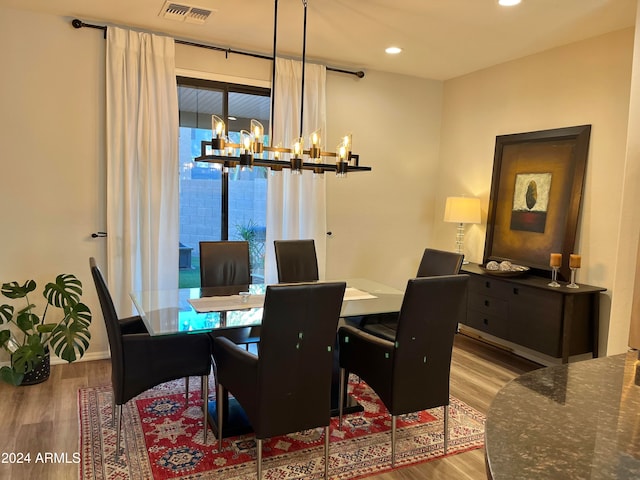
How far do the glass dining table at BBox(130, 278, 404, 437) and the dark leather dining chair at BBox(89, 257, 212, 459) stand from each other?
0.13 meters

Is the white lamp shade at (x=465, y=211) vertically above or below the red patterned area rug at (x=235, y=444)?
above


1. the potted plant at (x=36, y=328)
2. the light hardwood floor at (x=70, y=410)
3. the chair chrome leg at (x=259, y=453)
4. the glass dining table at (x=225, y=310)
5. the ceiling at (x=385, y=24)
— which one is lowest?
the light hardwood floor at (x=70, y=410)

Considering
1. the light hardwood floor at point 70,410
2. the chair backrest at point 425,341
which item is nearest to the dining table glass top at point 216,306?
the chair backrest at point 425,341

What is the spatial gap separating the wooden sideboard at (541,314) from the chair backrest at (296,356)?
2.18 metres

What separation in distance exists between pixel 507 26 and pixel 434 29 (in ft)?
1.82

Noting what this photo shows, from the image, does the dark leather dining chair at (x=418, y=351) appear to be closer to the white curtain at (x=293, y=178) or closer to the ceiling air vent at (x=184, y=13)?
the white curtain at (x=293, y=178)

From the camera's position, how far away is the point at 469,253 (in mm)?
5117

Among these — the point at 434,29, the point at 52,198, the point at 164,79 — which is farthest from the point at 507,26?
the point at 52,198

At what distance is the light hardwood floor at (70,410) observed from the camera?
8.27 feet

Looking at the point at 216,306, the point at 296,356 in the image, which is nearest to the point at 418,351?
the point at 296,356

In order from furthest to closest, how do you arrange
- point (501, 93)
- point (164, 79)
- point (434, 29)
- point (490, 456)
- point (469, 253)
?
point (469, 253), point (501, 93), point (164, 79), point (434, 29), point (490, 456)

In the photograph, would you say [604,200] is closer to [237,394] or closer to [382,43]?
[382,43]

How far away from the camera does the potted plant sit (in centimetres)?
336

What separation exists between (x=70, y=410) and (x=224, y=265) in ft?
4.80
